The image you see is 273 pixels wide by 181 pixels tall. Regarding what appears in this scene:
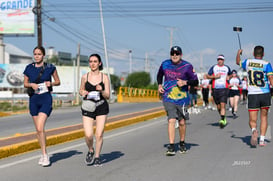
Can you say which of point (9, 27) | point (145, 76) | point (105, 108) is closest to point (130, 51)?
point (145, 76)

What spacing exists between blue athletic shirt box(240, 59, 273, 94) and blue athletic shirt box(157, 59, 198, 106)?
1.40 metres

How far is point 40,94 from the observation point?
7.06 m

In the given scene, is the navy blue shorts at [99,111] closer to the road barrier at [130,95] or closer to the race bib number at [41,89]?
the race bib number at [41,89]

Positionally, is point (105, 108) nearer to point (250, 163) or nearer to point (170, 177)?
point (170, 177)

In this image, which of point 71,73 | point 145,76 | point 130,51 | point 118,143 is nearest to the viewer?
point 118,143

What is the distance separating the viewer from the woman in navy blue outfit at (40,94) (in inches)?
277

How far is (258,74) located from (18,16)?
48478mm

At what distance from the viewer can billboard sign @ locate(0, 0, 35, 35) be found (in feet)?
177

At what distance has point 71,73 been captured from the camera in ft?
272

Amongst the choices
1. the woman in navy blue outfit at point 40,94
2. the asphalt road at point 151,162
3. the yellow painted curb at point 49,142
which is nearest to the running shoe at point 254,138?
the asphalt road at point 151,162

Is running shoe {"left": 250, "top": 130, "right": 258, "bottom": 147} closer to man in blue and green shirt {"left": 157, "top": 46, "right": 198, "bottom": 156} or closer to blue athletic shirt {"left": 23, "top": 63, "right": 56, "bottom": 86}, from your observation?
man in blue and green shirt {"left": 157, "top": 46, "right": 198, "bottom": 156}

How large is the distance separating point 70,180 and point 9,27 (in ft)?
166

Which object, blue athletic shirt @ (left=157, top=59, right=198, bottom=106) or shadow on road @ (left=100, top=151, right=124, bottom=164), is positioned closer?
shadow on road @ (left=100, top=151, right=124, bottom=164)

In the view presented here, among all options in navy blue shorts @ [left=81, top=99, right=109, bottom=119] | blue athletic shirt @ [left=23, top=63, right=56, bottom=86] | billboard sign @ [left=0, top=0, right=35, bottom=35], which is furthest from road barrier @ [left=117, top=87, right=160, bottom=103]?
navy blue shorts @ [left=81, top=99, right=109, bottom=119]
